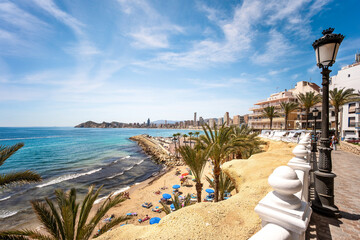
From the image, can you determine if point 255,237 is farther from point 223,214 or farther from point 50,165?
point 50,165

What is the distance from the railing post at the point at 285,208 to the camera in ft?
5.38

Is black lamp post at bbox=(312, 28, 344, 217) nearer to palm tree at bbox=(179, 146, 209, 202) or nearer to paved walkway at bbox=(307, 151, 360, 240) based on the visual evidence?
paved walkway at bbox=(307, 151, 360, 240)

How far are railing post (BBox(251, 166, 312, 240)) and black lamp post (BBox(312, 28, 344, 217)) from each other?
10.00 ft

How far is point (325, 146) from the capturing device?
4207mm

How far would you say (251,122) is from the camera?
5166 cm

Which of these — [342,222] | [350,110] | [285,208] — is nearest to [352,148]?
[342,222]

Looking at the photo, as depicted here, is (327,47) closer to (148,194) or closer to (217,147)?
(217,147)

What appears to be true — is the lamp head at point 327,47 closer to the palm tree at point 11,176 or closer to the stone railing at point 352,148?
the palm tree at point 11,176

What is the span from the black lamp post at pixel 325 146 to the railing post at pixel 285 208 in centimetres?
305

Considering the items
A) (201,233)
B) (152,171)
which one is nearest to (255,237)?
(201,233)

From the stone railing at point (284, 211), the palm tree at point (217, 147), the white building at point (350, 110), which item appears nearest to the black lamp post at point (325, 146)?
the stone railing at point (284, 211)

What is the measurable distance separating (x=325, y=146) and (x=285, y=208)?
11.7 feet

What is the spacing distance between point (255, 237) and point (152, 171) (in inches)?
1288

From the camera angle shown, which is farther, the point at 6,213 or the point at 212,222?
the point at 6,213
